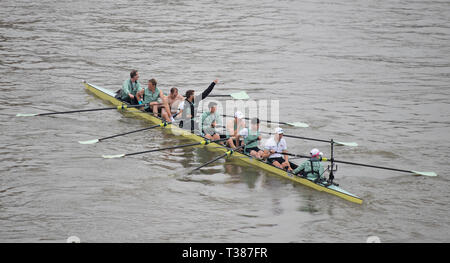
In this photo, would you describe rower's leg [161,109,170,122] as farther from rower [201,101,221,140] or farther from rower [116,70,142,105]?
rower [201,101,221,140]

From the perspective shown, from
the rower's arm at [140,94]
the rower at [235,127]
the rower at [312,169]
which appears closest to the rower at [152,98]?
the rower's arm at [140,94]

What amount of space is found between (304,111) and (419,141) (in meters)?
4.37

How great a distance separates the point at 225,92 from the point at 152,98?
494cm

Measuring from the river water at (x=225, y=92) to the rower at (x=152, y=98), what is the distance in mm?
689

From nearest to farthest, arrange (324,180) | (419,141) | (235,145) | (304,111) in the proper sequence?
1. (324,180)
2. (235,145)
3. (419,141)
4. (304,111)

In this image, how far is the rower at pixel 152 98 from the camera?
711 inches

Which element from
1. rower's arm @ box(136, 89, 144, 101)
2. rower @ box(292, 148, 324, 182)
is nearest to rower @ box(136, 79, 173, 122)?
rower's arm @ box(136, 89, 144, 101)

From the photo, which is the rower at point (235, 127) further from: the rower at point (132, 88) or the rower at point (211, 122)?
the rower at point (132, 88)

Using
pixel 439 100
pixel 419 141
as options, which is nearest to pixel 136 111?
pixel 419 141

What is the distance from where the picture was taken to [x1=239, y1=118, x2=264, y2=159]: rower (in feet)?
49.0

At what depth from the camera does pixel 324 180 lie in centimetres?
1366

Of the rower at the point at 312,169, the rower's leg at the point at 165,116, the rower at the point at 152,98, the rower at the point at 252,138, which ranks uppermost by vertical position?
the rower at the point at 152,98
